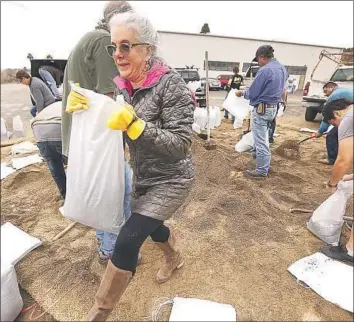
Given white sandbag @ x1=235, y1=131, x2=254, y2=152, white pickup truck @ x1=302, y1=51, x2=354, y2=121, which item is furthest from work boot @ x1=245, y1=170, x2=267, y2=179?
white pickup truck @ x1=302, y1=51, x2=354, y2=121

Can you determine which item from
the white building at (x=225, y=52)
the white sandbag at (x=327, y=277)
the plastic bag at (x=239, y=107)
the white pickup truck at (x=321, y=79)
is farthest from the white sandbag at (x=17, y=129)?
the white building at (x=225, y=52)

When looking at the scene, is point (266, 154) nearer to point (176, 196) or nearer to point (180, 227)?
point (180, 227)

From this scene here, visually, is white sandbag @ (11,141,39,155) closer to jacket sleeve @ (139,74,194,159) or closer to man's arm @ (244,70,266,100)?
man's arm @ (244,70,266,100)

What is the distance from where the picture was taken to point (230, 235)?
220cm

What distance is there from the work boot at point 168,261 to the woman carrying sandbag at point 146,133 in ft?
1.48

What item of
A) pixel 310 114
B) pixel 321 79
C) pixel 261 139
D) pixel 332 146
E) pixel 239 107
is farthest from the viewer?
pixel 310 114

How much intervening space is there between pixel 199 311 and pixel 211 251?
0.59 meters

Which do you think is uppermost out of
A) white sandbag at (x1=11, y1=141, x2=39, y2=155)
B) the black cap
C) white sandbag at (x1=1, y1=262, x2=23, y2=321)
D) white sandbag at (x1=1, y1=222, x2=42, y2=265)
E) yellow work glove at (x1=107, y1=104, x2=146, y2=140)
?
the black cap

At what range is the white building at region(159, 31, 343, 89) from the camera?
16375mm

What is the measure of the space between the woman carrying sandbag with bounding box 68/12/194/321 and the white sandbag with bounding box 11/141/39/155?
10.8 ft

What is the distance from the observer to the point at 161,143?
109cm

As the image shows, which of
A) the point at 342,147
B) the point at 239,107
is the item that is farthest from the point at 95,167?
the point at 239,107

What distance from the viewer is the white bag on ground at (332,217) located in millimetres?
1758

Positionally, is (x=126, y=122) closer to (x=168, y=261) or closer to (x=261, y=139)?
(x=168, y=261)
